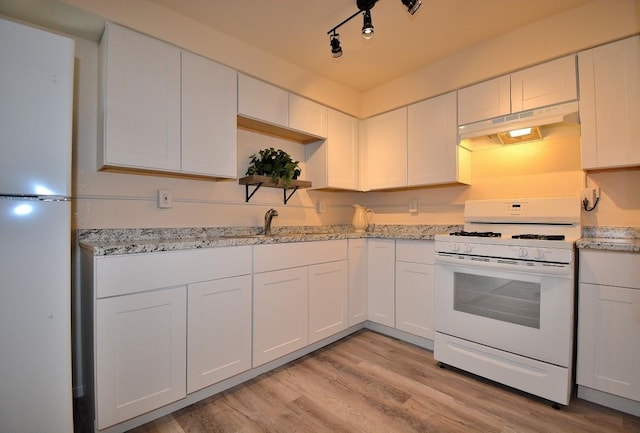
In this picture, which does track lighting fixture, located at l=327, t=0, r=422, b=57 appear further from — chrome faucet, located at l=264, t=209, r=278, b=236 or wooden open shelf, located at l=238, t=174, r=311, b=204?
chrome faucet, located at l=264, t=209, r=278, b=236

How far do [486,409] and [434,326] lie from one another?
0.61 m

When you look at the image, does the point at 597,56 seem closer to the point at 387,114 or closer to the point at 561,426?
the point at 387,114

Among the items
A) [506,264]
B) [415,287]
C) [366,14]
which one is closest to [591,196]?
[506,264]

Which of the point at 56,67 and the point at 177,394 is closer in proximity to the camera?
the point at 56,67

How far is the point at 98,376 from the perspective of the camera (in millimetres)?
1355

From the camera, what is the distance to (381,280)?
104 inches

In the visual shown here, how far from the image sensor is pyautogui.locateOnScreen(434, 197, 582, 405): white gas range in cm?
166

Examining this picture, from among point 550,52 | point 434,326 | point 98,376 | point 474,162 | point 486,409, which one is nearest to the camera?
point 98,376

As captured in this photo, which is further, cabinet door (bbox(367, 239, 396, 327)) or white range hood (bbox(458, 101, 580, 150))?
cabinet door (bbox(367, 239, 396, 327))

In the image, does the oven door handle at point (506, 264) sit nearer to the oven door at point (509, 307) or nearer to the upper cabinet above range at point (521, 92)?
the oven door at point (509, 307)

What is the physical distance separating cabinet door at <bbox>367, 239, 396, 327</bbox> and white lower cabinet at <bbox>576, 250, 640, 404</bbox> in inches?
48.2

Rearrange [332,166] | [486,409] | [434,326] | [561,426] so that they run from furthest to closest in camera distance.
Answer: [332,166] → [434,326] → [486,409] → [561,426]

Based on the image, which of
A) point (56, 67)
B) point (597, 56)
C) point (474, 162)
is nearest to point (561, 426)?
point (474, 162)

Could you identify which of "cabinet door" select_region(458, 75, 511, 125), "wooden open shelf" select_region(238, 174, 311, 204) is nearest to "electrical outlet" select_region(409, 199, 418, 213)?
"cabinet door" select_region(458, 75, 511, 125)
